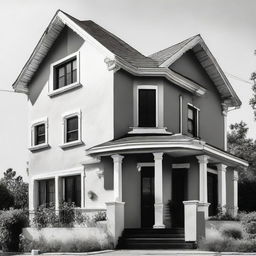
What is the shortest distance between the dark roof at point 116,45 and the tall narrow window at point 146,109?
1264 millimetres

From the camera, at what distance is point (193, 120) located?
2673 cm

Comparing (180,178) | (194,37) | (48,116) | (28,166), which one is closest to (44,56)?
(48,116)

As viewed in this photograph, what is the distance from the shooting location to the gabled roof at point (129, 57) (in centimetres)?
2373

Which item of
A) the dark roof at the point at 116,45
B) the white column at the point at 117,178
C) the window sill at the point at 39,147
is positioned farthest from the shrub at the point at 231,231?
the window sill at the point at 39,147

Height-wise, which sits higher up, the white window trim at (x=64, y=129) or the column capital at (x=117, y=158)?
the white window trim at (x=64, y=129)

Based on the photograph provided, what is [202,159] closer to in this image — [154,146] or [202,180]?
[202,180]

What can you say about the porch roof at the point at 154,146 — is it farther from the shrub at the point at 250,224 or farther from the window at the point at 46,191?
the window at the point at 46,191

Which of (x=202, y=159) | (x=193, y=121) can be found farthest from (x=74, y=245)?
(x=193, y=121)

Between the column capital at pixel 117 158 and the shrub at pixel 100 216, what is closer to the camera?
the shrub at pixel 100 216

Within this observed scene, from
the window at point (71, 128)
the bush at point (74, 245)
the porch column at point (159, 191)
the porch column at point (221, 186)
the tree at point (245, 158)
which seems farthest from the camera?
the tree at point (245, 158)

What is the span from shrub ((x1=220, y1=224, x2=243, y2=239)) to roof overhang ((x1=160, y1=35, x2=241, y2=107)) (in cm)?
851

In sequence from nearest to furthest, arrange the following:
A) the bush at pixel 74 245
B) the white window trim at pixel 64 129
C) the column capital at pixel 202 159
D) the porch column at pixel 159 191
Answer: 1. the bush at pixel 74 245
2. the porch column at pixel 159 191
3. the column capital at pixel 202 159
4. the white window trim at pixel 64 129

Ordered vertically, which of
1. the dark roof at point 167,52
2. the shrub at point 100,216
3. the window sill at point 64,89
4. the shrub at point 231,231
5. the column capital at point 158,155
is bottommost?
the shrub at point 231,231

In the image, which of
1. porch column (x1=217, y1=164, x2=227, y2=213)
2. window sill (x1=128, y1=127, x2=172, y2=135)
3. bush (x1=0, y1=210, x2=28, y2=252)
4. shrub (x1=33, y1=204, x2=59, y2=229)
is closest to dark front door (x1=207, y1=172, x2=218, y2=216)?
porch column (x1=217, y1=164, x2=227, y2=213)
